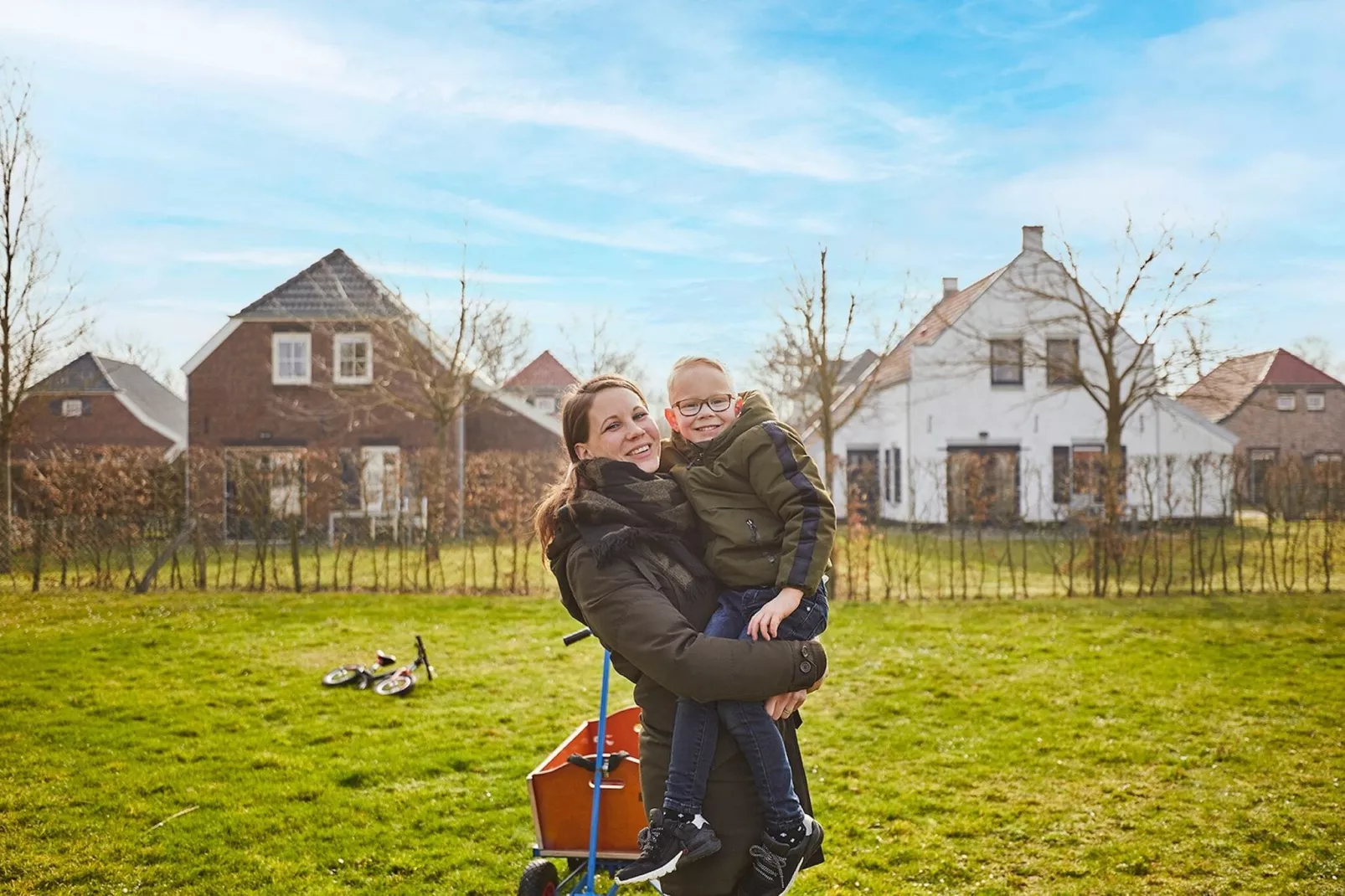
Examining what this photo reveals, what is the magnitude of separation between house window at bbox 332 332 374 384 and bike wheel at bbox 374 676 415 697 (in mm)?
18582

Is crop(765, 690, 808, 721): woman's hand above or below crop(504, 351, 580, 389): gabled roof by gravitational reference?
below

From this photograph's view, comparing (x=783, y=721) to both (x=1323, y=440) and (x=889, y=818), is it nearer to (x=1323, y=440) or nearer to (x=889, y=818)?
(x=889, y=818)

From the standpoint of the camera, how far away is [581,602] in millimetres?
2744

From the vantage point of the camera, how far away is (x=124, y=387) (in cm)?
4119

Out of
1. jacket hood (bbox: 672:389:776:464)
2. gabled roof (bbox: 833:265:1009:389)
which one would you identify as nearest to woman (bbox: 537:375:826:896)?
jacket hood (bbox: 672:389:776:464)

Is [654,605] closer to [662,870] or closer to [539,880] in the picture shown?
[662,870]

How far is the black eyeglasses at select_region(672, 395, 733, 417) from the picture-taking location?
3154mm

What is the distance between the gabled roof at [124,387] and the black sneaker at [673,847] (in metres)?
40.3

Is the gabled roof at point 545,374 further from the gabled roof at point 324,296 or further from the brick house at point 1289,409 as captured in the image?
the brick house at point 1289,409

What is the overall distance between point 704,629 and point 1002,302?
2520cm

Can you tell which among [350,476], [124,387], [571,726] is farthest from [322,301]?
[571,726]

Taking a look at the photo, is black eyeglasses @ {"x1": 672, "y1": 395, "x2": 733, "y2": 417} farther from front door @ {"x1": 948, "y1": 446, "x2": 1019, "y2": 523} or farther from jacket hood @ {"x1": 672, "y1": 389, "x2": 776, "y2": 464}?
front door @ {"x1": 948, "y1": 446, "x2": 1019, "y2": 523}

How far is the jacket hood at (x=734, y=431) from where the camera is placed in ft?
9.79

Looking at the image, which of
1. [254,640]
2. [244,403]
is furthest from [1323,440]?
[254,640]
